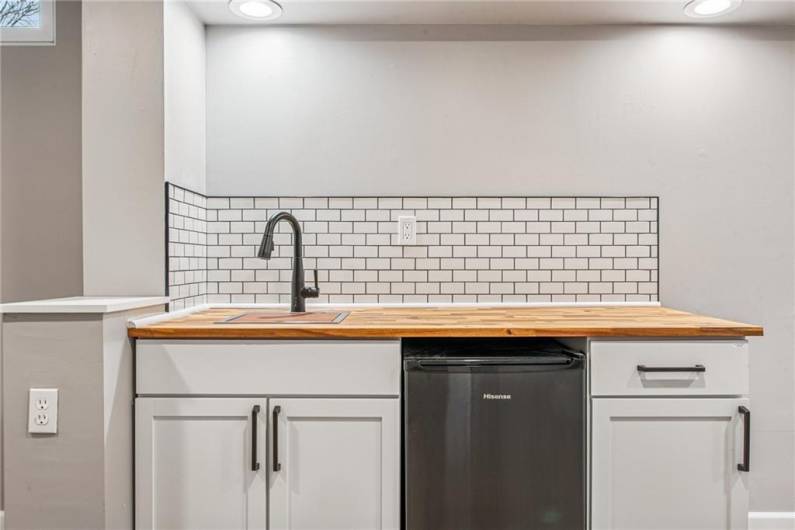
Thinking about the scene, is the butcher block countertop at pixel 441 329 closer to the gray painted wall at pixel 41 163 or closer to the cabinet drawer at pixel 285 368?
the cabinet drawer at pixel 285 368

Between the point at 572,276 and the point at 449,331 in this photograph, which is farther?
the point at 572,276

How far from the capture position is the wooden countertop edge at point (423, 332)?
1.46m

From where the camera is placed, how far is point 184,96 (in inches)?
74.4

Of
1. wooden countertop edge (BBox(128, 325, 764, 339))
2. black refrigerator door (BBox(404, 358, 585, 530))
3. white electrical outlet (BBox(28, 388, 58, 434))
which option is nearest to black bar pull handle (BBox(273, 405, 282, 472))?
wooden countertop edge (BBox(128, 325, 764, 339))

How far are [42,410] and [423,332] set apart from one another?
3.60 feet

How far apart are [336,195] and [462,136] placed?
610mm

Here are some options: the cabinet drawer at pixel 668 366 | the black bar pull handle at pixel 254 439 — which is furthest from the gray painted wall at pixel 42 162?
the cabinet drawer at pixel 668 366

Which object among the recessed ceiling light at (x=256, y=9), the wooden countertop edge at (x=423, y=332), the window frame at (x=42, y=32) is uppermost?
the recessed ceiling light at (x=256, y=9)

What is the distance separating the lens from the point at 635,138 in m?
2.12

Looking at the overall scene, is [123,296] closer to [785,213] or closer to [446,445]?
[446,445]

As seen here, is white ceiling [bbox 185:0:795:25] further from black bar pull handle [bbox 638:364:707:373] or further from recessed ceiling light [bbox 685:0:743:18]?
black bar pull handle [bbox 638:364:707:373]

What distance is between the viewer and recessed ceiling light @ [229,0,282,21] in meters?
1.93

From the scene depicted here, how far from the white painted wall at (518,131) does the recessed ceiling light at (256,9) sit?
10 cm

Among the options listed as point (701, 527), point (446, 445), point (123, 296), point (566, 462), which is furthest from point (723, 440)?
point (123, 296)
